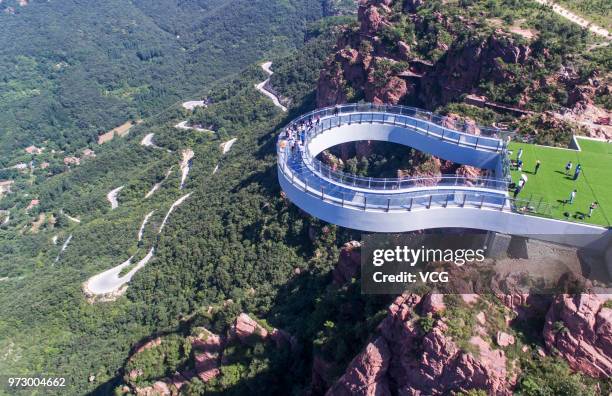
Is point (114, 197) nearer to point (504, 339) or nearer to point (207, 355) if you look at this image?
point (207, 355)

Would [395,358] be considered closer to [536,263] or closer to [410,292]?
[410,292]

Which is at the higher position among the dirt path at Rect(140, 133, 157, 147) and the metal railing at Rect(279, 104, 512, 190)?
the metal railing at Rect(279, 104, 512, 190)

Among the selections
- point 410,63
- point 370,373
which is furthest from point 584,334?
point 410,63

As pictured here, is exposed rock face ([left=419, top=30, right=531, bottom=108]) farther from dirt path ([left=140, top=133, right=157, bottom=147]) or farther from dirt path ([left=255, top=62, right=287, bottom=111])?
dirt path ([left=140, top=133, right=157, bottom=147])

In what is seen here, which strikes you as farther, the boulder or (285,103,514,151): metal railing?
(285,103,514,151): metal railing

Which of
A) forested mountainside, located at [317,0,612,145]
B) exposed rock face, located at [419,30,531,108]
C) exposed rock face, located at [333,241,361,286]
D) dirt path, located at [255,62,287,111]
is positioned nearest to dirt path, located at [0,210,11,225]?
dirt path, located at [255,62,287,111]

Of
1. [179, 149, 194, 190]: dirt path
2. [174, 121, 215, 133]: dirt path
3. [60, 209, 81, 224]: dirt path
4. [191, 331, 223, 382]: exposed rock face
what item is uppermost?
[191, 331, 223, 382]: exposed rock face
